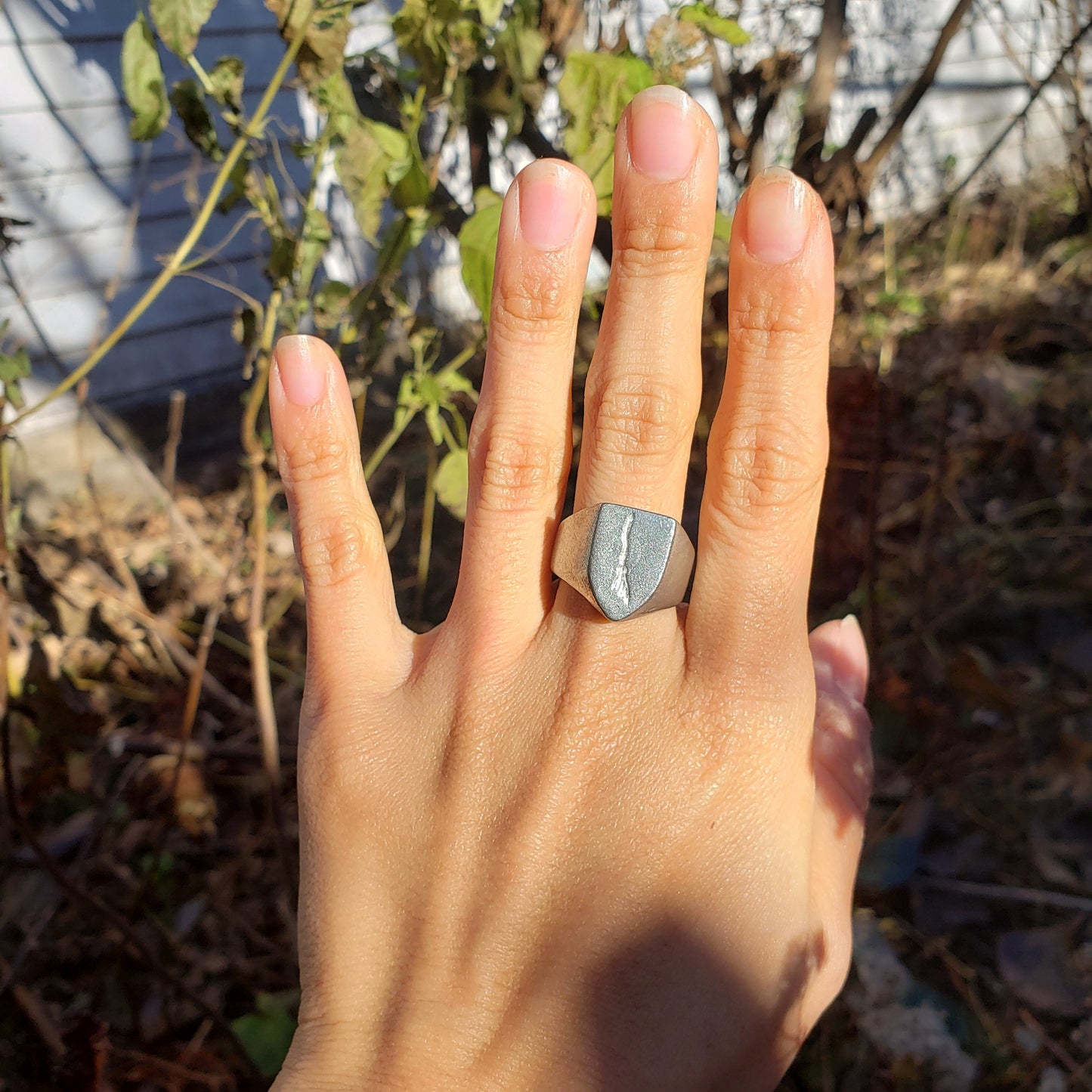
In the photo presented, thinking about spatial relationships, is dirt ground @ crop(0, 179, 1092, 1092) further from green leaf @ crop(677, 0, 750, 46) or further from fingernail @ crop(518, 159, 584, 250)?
fingernail @ crop(518, 159, 584, 250)

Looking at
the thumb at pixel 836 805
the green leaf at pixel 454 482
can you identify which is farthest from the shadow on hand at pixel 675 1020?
the green leaf at pixel 454 482

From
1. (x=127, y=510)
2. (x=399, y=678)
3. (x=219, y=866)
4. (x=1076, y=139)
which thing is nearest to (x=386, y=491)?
(x=127, y=510)

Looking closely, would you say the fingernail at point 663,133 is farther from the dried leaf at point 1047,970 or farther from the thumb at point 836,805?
the dried leaf at point 1047,970

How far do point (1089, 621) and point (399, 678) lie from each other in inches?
77.7

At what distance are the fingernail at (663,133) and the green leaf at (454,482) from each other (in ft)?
2.29

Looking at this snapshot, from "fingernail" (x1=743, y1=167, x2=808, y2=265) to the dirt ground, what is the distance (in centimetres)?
74

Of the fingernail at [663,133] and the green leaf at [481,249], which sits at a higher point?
the fingernail at [663,133]

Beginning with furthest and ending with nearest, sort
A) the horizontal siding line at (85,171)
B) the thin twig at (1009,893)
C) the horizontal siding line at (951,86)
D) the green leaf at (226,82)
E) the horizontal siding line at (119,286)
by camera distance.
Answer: the horizontal siding line at (951,86), the horizontal siding line at (119,286), the horizontal siding line at (85,171), the thin twig at (1009,893), the green leaf at (226,82)

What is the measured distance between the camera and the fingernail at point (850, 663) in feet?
4.66

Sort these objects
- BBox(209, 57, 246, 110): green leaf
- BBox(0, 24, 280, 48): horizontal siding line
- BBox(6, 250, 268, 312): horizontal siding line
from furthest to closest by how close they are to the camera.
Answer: BBox(6, 250, 268, 312): horizontal siding line, BBox(0, 24, 280, 48): horizontal siding line, BBox(209, 57, 246, 110): green leaf

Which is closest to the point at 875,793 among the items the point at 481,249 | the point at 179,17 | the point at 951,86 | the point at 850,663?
the point at 850,663

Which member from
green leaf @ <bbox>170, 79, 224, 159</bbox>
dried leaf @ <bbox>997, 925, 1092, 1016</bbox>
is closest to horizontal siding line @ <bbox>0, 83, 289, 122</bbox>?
green leaf @ <bbox>170, 79, 224, 159</bbox>

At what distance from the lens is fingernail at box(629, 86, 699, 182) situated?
3.31ft

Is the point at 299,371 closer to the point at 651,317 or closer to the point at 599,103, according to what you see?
the point at 651,317
